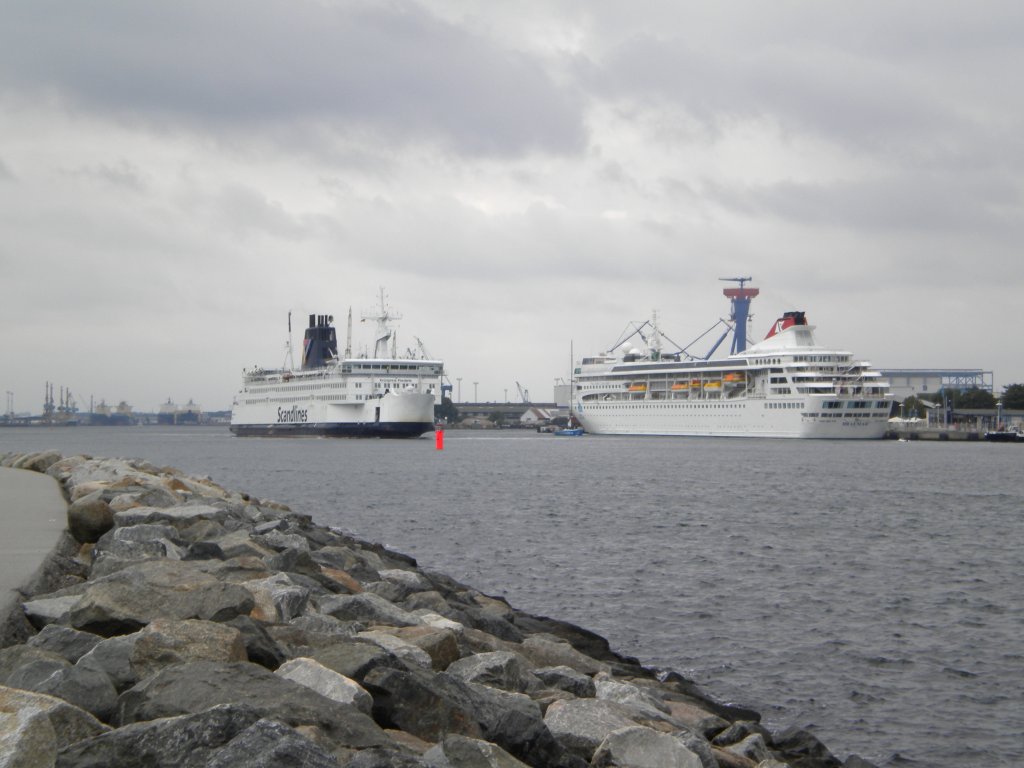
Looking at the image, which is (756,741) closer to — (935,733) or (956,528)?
(935,733)

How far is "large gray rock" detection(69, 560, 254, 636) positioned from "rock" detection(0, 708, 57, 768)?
208 cm

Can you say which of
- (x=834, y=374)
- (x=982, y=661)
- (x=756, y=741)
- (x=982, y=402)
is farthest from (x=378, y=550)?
(x=982, y=402)

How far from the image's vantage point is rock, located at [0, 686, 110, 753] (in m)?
4.02

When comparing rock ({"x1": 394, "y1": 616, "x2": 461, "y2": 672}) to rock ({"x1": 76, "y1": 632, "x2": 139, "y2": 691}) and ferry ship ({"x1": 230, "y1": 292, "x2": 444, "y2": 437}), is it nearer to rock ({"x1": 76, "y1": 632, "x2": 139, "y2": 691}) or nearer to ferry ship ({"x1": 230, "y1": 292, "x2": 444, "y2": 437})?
rock ({"x1": 76, "y1": 632, "x2": 139, "y2": 691})

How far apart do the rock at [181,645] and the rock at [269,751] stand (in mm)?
1433

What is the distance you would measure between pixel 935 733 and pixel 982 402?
11767cm

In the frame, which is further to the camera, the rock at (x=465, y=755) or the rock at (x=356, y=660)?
the rock at (x=356, y=660)

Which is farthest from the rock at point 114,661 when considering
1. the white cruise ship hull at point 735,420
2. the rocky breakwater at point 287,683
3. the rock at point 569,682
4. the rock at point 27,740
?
the white cruise ship hull at point 735,420

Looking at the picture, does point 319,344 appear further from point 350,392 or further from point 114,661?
point 114,661

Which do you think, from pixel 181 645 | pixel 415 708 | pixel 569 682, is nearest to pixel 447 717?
pixel 415 708

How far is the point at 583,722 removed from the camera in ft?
19.0

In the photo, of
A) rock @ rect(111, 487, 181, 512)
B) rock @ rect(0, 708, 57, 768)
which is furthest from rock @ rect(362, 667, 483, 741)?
rock @ rect(111, 487, 181, 512)

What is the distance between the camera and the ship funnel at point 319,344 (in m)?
87.8

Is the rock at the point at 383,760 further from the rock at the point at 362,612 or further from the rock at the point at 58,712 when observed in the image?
the rock at the point at 362,612
